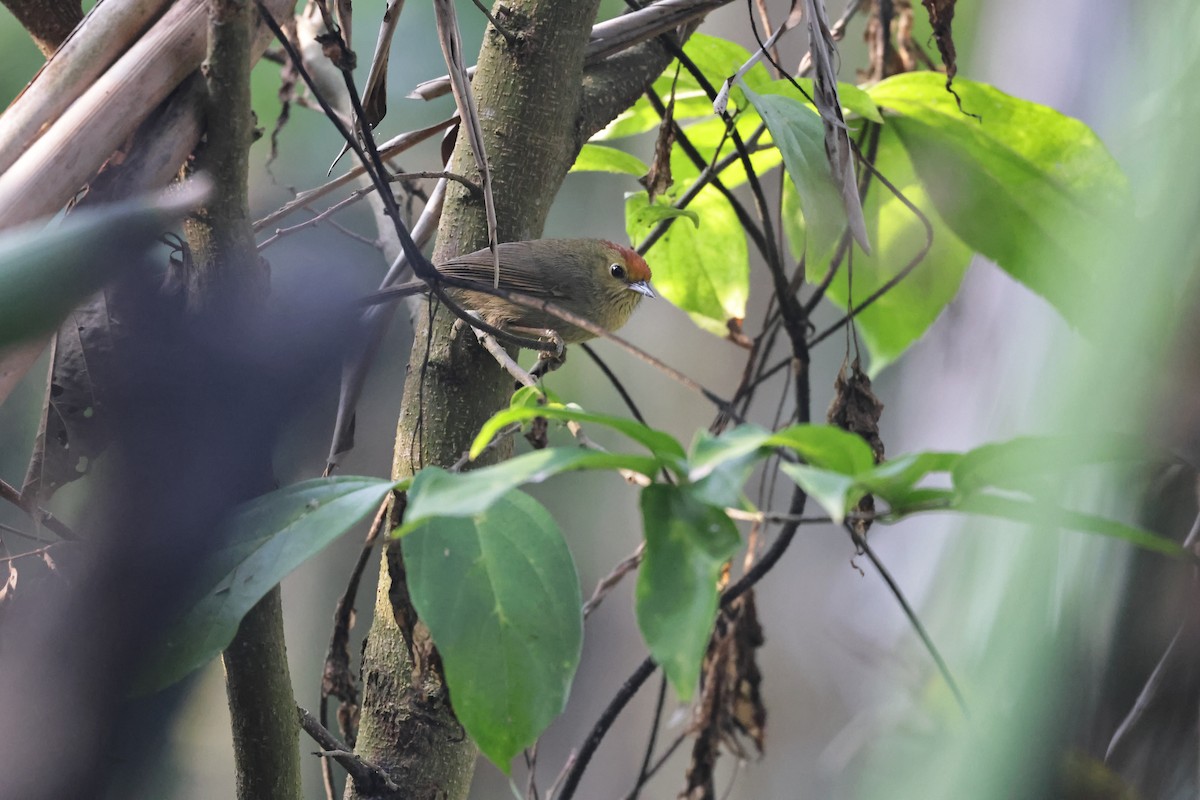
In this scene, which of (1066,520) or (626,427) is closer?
(1066,520)

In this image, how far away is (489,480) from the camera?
0.44 m

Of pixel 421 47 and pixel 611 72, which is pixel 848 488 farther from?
pixel 421 47


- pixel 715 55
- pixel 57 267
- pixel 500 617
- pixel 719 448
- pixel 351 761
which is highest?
pixel 715 55

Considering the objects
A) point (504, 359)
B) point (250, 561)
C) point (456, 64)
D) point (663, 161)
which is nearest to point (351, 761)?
point (250, 561)

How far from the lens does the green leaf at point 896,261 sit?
131 centimetres

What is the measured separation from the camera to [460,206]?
1051 mm

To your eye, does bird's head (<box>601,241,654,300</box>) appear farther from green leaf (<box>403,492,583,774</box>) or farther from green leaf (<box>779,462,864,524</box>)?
green leaf (<box>779,462,864,524</box>)

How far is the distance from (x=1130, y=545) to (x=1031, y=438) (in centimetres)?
6

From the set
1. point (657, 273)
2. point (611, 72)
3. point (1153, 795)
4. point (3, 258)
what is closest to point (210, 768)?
point (657, 273)

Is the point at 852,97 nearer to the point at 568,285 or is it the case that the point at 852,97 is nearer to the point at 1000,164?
the point at 1000,164

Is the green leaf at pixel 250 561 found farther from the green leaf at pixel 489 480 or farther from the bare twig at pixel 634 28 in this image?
the bare twig at pixel 634 28

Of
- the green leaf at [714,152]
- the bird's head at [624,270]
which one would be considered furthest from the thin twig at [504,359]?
the bird's head at [624,270]

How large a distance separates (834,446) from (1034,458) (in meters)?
0.11

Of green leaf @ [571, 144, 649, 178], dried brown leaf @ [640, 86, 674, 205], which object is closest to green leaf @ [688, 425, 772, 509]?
dried brown leaf @ [640, 86, 674, 205]
